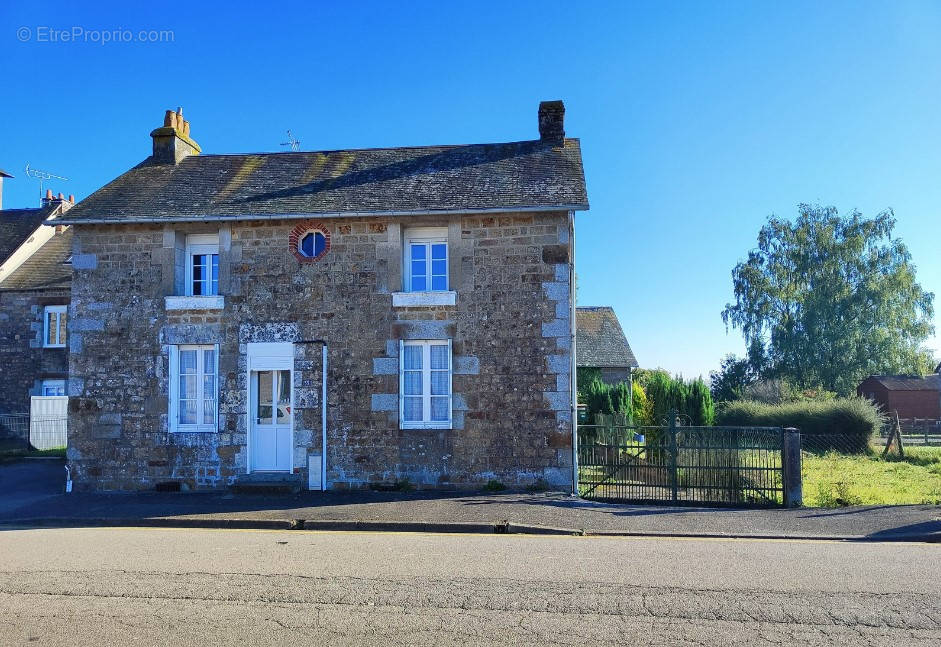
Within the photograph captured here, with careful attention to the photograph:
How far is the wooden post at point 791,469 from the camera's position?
36.4ft

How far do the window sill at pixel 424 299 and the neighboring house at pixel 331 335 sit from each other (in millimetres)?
25

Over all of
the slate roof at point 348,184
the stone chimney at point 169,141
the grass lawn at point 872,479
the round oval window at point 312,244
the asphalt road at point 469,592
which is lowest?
the grass lawn at point 872,479

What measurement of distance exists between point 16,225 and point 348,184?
2013 centimetres

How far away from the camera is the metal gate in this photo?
446 inches

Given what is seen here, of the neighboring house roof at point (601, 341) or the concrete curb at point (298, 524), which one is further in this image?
the neighboring house roof at point (601, 341)

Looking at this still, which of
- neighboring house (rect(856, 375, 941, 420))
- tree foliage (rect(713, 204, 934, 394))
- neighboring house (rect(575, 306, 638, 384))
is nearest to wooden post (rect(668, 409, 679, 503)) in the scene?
neighboring house (rect(575, 306, 638, 384))

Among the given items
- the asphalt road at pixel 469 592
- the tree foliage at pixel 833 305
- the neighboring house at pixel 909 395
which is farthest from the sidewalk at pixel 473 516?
the neighboring house at pixel 909 395

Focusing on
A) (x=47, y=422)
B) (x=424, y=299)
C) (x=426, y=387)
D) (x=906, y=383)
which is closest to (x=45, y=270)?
(x=47, y=422)

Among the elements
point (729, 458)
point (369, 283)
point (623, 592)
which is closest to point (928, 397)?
point (729, 458)

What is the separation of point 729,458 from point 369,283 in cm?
676

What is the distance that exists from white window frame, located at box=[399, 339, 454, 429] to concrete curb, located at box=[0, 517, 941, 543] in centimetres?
286

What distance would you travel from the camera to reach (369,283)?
12984 millimetres

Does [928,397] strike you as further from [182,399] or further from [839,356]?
[182,399]

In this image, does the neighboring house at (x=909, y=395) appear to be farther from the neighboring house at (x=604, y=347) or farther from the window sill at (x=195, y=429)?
the window sill at (x=195, y=429)
